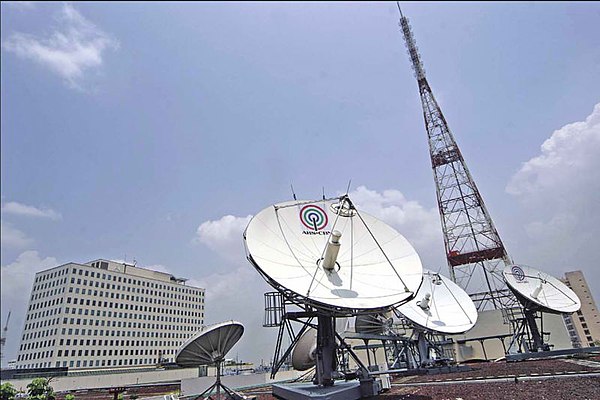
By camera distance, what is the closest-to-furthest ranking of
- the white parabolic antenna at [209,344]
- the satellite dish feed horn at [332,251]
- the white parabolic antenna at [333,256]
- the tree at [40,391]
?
the white parabolic antenna at [333,256], the satellite dish feed horn at [332,251], the white parabolic antenna at [209,344], the tree at [40,391]

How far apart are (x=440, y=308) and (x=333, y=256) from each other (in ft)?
73.2

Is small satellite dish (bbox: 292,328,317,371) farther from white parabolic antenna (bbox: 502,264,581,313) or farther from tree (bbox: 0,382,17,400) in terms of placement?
white parabolic antenna (bbox: 502,264,581,313)

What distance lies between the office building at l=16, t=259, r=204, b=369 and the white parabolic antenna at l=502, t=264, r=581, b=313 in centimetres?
9729

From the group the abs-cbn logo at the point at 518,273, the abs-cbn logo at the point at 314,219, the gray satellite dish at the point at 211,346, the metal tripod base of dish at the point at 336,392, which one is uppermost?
the abs-cbn logo at the point at 314,219

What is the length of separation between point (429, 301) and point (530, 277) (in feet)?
48.4

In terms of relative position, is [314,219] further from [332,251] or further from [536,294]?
[536,294]

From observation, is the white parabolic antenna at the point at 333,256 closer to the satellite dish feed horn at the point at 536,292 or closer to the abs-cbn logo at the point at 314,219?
the abs-cbn logo at the point at 314,219

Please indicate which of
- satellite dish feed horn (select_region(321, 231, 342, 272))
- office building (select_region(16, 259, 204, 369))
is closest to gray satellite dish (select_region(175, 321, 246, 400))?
satellite dish feed horn (select_region(321, 231, 342, 272))

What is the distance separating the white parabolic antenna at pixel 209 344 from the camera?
20.2m

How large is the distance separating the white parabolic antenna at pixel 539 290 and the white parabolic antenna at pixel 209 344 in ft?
106

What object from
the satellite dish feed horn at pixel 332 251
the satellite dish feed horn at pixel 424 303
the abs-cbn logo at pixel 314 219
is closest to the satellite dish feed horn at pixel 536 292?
the satellite dish feed horn at pixel 424 303

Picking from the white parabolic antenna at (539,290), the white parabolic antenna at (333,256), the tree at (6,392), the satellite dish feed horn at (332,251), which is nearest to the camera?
the white parabolic antenna at (333,256)

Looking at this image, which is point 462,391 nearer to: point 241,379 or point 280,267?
point 280,267

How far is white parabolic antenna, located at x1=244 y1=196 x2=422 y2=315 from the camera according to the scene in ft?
58.6
